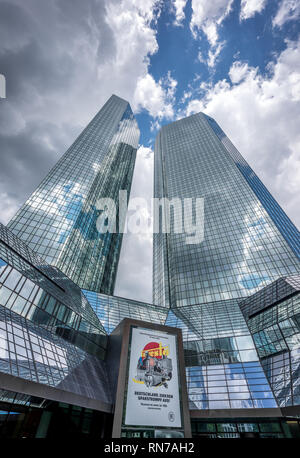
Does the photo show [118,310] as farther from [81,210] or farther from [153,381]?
[81,210]

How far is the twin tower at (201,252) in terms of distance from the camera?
104 feet

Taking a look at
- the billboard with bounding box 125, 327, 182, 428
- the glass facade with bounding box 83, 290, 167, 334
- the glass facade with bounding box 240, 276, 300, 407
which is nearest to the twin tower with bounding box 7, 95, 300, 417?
the glass facade with bounding box 240, 276, 300, 407

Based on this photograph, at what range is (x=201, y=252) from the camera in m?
79.9

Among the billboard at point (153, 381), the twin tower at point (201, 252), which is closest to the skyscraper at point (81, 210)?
the twin tower at point (201, 252)

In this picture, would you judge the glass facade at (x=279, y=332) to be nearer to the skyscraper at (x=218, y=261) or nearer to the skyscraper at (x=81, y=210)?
the skyscraper at (x=218, y=261)

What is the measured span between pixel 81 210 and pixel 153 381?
2478 inches

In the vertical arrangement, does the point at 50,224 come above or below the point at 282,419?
above

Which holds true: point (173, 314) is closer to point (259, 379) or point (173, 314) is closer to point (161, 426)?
point (259, 379)

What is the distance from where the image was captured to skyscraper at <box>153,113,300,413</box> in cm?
3008

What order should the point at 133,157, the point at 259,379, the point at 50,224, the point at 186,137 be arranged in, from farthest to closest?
the point at 133,157, the point at 186,137, the point at 50,224, the point at 259,379

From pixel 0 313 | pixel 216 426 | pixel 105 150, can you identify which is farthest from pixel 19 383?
pixel 105 150

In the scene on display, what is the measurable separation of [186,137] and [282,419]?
138m
